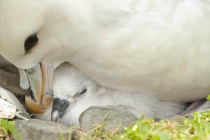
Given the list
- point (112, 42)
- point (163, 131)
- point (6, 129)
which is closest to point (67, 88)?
point (112, 42)

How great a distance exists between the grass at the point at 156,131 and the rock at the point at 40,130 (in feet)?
0.17

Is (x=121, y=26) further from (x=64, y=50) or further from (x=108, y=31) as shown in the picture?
(x=64, y=50)

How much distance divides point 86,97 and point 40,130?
72 centimetres

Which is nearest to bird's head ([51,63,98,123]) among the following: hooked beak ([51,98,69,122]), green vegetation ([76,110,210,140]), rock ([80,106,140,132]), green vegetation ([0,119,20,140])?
hooked beak ([51,98,69,122])

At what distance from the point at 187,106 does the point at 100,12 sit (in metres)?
1.11

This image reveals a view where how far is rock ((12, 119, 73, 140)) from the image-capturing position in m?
3.08

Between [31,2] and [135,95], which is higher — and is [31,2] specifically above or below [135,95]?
above

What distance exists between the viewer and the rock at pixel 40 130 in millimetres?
3079

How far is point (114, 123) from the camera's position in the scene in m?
3.22

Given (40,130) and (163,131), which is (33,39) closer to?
(40,130)

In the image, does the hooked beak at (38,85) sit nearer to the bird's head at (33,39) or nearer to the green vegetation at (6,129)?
the bird's head at (33,39)

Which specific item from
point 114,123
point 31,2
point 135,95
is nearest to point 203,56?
point 135,95

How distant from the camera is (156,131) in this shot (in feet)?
9.34

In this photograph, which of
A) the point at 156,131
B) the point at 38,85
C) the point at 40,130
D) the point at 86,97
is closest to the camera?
the point at 156,131
